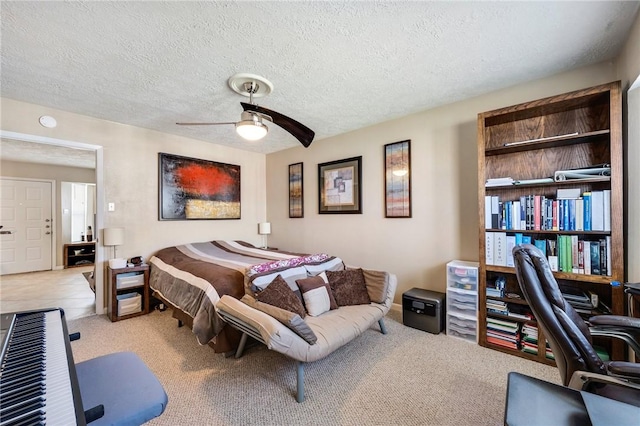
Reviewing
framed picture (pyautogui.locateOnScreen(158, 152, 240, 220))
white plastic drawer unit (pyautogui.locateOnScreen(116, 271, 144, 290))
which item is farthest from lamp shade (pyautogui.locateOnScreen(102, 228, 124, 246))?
framed picture (pyautogui.locateOnScreen(158, 152, 240, 220))

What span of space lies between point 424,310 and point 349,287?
0.85m

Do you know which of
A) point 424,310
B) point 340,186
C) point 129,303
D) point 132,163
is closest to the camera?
point 424,310

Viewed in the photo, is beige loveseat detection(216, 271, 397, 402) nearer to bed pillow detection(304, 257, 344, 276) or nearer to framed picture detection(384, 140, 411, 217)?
bed pillow detection(304, 257, 344, 276)

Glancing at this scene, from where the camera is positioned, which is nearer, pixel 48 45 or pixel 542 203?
pixel 48 45

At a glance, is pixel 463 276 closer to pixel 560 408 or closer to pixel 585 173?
pixel 585 173

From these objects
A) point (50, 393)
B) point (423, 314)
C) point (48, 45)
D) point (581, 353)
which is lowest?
point (423, 314)

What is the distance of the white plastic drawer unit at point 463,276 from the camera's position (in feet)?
8.37

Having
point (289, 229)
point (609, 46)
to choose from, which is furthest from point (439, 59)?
point (289, 229)

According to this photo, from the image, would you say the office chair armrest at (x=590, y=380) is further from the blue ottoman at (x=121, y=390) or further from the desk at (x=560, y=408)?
the blue ottoman at (x=121, y=390)

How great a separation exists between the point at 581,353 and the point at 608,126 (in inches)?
76.0

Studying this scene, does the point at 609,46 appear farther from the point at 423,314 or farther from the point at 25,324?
the point at 25,324

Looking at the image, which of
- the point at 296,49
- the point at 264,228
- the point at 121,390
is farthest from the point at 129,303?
the point at 296,49

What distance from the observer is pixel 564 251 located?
2.17m

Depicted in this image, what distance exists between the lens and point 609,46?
1971mm
